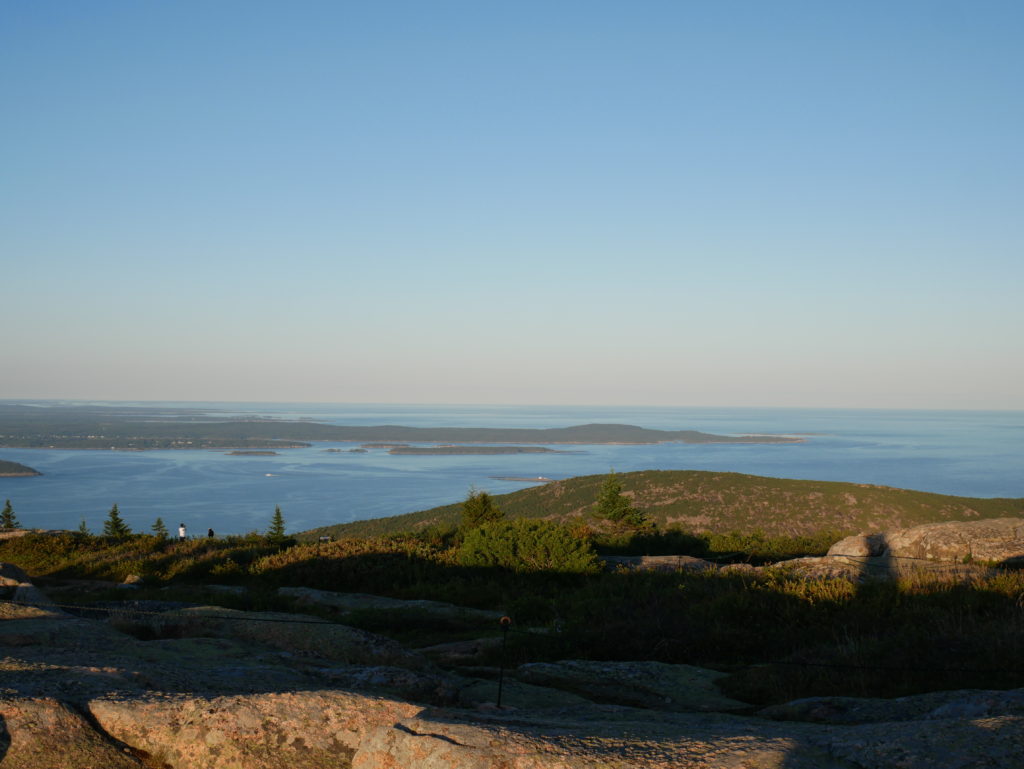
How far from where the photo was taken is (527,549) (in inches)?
725

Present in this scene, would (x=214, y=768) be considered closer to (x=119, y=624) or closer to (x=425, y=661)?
(x=425, y=661)

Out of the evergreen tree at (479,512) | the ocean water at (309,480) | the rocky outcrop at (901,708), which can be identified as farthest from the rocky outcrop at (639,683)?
the ocean water at (309,480)

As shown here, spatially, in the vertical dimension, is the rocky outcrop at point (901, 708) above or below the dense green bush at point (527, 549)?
above

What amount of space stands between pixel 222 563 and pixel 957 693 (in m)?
18.1

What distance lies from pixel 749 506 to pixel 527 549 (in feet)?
190

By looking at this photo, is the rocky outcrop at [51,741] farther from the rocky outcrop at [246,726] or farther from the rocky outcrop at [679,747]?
the rocky outcrop at [679,747]

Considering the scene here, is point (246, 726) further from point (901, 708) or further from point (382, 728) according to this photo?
point (901, 708)

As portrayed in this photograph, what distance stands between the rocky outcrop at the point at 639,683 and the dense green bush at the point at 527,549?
9.63 m

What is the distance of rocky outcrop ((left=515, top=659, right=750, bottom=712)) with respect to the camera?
6.55 m

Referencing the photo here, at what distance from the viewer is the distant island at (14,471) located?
143 m

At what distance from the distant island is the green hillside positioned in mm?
104146

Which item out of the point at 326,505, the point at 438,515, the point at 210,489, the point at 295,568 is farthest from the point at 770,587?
the point at 210,489

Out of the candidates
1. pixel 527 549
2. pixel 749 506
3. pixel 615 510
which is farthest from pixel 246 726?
pixel 749 506

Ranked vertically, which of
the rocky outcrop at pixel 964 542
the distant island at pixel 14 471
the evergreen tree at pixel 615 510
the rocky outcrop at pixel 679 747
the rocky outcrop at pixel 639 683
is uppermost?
the rocky outcrop at pixel 679 747
